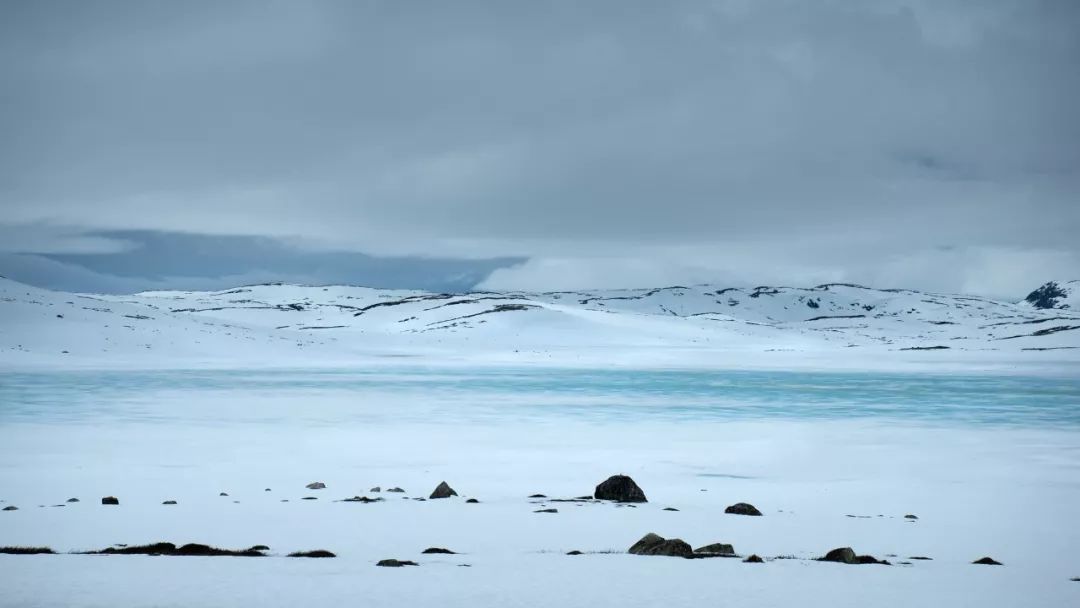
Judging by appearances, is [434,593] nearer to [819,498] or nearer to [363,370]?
[819,498]

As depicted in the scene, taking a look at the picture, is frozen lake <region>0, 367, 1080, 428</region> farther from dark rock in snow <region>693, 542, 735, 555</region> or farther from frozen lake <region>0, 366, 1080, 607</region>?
dark rock in snow <region>693, 542, 735, 555</region>

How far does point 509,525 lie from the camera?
41.5ft

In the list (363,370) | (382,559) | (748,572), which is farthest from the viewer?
(363,370)

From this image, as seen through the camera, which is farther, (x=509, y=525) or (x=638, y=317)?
(x=638, y=317)

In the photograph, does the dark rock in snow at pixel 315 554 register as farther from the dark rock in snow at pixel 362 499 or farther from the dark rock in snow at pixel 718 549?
the dark rock in snow at pixel 718 549

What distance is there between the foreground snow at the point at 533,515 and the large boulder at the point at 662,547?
0.33 metres

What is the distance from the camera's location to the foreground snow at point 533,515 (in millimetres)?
8672

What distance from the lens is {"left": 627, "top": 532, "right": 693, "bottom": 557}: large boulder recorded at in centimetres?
1028

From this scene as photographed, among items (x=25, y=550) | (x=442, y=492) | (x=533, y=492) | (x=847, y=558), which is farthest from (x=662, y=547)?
(x=25, y=550)

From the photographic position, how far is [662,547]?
408 inches

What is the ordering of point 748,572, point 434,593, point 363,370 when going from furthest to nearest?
1. point 363,370
2. point 748,572
3. point 434,593

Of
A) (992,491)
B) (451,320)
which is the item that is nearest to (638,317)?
(451,320)

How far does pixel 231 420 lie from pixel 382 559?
1844cm

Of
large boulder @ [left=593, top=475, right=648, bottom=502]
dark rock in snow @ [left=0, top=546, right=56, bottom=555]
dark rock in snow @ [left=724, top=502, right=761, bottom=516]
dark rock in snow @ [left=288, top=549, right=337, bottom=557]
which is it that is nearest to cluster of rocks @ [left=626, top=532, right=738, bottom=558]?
dark rock in snow @ [left=724, top=502, right=761, bottom=516]
